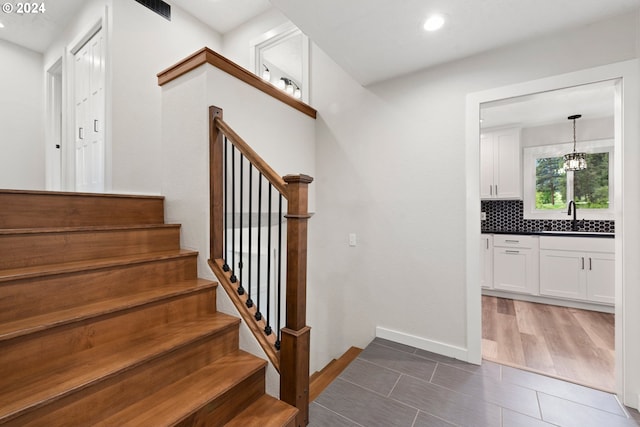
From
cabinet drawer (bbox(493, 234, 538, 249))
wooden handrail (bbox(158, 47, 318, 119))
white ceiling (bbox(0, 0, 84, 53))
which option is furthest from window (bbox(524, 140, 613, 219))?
white ceiling (bbox(0, 0, 84, 53))

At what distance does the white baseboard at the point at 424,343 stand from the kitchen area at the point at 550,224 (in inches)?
20.4

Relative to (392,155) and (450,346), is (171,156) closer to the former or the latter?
(392,155)

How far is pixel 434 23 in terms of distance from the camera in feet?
5.68

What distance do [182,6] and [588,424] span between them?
206 inches

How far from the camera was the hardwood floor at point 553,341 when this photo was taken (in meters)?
2.10

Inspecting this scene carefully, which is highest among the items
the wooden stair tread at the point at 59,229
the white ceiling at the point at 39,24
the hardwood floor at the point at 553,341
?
the white ceiling at the point at 39,24

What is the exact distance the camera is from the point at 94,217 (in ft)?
6.16

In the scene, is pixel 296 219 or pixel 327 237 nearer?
pixel 296 219

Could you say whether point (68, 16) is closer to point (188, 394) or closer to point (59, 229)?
point (59, 229)

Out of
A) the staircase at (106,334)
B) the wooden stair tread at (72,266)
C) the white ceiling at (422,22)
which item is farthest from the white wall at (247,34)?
the wooden stair tread at (72,266)

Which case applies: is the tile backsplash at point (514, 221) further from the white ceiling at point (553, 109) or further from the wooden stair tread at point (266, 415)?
the wooden stair tread at point (266, 415)

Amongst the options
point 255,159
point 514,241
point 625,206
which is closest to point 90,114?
point 255,159

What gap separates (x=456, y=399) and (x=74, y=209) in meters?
2.72

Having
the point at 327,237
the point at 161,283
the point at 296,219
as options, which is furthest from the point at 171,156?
the point at 327,237
